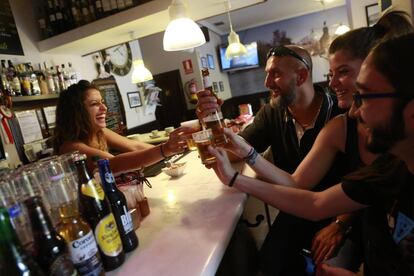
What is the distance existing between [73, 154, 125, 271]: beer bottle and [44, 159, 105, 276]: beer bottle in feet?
0.08

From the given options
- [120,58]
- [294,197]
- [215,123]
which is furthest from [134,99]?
[294,197]

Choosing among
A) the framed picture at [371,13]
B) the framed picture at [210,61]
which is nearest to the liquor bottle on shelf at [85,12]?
the framed picture at [371,13]

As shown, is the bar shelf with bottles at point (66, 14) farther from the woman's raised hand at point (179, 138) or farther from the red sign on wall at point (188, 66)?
the red sign on wall at point (188, 66)

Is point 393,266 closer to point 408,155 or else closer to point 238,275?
point 408,155

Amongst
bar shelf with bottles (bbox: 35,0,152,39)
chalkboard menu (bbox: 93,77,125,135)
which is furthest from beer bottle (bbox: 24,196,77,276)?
chalkboard menu (bbox: 93,77,125,135)

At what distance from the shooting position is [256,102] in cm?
768

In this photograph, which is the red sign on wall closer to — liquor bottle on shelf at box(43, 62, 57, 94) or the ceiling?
the ceiling

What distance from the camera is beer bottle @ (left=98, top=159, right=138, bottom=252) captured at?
769 millimetres

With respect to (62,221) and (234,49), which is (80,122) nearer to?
(62,221)

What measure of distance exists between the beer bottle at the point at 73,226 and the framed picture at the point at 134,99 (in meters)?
3.69

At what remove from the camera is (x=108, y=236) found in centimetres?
70

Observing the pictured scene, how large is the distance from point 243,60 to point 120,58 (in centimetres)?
408

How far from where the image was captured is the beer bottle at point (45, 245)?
57 cm

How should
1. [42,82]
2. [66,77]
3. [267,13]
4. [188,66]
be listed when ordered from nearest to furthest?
[42,82] < [66,77] < [188,66] < [267,13]
